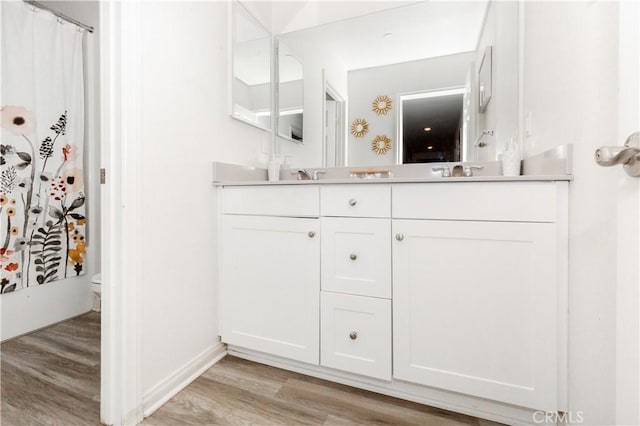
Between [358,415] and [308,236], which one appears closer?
[358,415]

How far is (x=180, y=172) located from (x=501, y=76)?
162cm

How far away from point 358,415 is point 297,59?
1994 millimetres

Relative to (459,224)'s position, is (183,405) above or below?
below

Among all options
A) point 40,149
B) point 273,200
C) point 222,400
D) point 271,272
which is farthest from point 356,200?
point 40,149

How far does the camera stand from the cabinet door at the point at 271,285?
1365mm

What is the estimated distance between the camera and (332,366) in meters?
1.32

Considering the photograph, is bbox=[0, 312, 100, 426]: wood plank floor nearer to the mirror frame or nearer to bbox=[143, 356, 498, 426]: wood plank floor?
bbox=[143, 356, 498, 426]: wood plank floor

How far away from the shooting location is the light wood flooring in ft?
3.78

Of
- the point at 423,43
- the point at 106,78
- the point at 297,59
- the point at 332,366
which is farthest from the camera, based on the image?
the point at 297,59

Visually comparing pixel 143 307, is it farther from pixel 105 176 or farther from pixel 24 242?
pixel 24 242

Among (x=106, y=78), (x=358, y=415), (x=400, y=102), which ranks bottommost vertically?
(x=358, y=415)

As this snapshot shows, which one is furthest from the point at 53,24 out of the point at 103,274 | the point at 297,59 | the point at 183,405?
the point at 183,405

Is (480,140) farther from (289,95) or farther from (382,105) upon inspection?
(289,95)

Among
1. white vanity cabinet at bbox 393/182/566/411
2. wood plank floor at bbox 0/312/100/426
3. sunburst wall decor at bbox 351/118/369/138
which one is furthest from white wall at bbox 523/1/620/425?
wood plank floor at bbox 0/312/100/426
